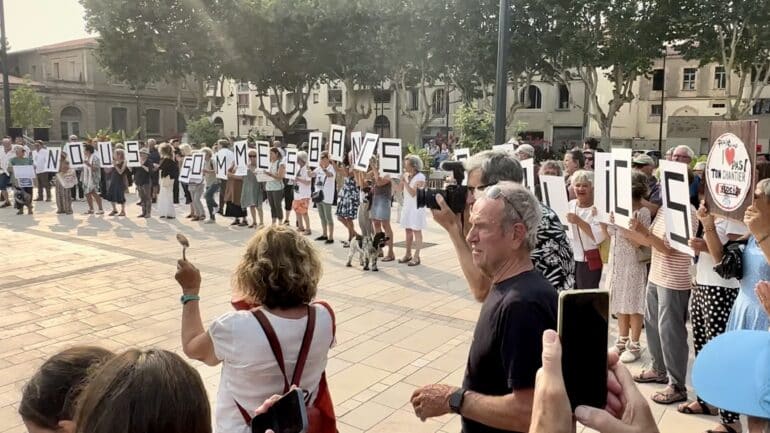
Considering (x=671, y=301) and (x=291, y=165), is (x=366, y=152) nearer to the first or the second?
(x=291, y=165)

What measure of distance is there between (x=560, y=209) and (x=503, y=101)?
474cm

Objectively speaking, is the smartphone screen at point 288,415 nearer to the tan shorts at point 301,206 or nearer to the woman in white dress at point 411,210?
the woman in white dress at point 411,210

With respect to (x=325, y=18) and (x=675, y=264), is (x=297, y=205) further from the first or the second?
(x=325, y=18)

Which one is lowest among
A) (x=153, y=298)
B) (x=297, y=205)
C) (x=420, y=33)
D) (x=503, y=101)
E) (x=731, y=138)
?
(x=153, y=298)

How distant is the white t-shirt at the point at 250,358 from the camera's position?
2270mm

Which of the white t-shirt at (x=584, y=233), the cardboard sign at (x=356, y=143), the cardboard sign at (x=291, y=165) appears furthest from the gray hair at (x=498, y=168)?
the cardboard sign at (x=291, y=165)

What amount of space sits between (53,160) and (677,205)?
15735mm

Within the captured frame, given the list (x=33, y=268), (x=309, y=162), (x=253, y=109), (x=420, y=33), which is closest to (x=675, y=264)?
(x=309, y=162)

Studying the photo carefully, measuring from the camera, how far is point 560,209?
5.45 m

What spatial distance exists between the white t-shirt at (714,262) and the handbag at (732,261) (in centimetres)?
23

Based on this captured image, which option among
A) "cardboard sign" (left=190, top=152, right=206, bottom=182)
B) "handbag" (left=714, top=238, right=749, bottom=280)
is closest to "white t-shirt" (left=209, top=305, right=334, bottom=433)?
"handbag" (left=714, top=238, right=749, bottom=280)

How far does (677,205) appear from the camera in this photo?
13.9 feet

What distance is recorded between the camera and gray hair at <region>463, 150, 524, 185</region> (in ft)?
9.89

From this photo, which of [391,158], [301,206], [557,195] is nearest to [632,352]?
[557,195]
